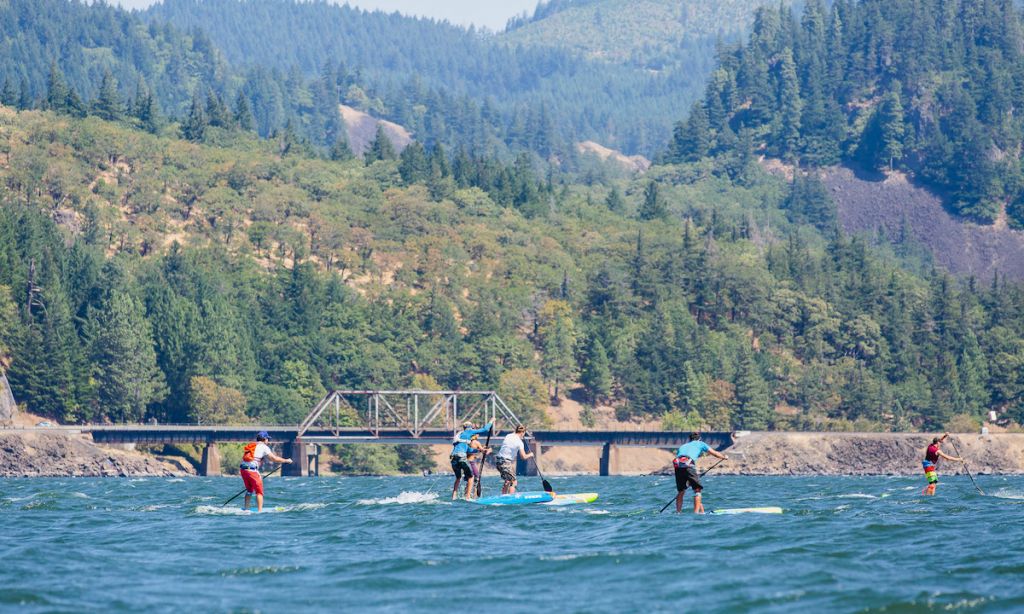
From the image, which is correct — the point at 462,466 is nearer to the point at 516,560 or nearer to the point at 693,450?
the point at 693,450

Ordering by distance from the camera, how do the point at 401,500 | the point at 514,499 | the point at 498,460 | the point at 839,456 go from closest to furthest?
the point at 514,499 < the point at 498,460 < the point at 401,500 < the point at 839,456

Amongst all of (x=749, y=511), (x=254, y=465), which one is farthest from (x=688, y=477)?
(x=254, y=465)

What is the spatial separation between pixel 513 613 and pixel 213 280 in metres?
161

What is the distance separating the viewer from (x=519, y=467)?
502ft

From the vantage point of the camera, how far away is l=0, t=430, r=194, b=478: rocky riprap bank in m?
132

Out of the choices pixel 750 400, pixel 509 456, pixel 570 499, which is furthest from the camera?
pixel 750 400

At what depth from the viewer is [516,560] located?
39.6m

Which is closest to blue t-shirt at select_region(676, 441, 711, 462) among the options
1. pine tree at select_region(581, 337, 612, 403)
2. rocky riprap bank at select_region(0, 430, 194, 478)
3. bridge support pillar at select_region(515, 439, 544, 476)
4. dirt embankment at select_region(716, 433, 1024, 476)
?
rocky riprap bank at select_region(0, 430, 194, 478)

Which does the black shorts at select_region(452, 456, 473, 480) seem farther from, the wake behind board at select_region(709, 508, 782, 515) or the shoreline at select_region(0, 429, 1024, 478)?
the shoreline at select_region(0, 429, 1024, 478)

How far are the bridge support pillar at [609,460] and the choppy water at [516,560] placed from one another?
10320cm

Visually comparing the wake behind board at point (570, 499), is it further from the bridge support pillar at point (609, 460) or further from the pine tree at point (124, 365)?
the pine tree at point (124, 365)

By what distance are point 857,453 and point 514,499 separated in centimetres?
10641

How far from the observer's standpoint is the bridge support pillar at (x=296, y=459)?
14025 centimetres

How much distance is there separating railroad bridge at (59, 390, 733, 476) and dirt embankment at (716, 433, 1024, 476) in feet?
13.2
